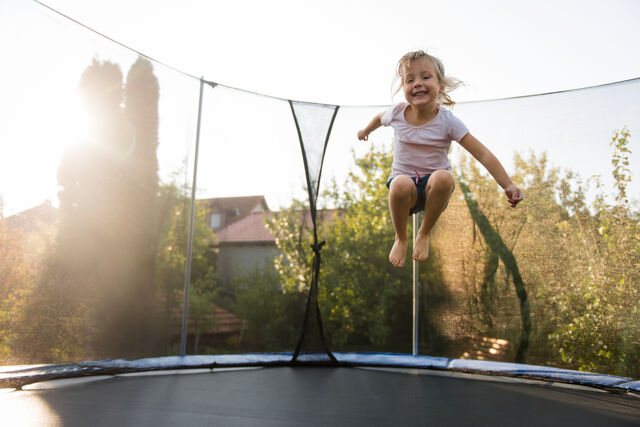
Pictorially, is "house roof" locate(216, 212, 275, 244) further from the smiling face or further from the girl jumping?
the smiling face

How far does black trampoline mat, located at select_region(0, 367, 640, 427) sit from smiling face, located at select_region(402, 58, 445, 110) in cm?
118

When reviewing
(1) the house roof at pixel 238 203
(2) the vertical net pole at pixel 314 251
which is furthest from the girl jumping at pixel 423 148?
(1) the house roof at pixel 238 203

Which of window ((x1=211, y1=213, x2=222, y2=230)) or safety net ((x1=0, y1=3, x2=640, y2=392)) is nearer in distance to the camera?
safety net ((x1=0, y1=3, x2=640, y2=392))

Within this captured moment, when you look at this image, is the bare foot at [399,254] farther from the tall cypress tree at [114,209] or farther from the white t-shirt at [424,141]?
the tall cypress tree at [114,209]

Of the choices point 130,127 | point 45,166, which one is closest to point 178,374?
point 45,166

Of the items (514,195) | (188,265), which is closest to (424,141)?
(514,195)

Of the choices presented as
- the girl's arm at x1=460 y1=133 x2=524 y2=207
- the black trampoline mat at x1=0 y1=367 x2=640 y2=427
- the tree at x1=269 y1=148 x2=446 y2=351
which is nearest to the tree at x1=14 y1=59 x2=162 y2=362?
the black trampoline mat at x1=0 y1=367 x2=640 y2=427

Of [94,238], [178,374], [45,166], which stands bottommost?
[178,374]

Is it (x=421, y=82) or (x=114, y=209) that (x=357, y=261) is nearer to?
(x=114, y=209)

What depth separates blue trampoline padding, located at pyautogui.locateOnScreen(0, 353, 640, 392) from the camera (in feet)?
7.43

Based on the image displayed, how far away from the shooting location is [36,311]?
227 centimetres

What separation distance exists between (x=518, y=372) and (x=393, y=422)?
1314mm

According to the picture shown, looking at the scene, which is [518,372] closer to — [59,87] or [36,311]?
[36,311]

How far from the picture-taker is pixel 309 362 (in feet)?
9.93
